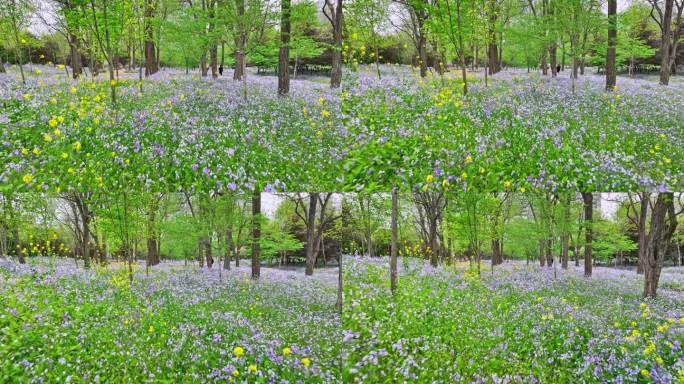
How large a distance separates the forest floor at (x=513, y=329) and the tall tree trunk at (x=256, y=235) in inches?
79.3

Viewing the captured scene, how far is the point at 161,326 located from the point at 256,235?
2.35 metres

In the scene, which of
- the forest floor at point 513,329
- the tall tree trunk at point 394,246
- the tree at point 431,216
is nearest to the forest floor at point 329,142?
the tree at point 431,216

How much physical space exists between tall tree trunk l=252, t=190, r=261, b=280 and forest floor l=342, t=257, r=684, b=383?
201 centimetres

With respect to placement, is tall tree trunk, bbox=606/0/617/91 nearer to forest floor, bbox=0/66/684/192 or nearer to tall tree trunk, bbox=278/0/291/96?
forest floor, bbox=0/66/684/192

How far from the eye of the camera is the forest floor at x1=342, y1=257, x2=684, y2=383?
6.78 metres

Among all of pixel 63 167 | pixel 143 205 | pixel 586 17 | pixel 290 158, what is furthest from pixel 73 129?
pixel 586 17

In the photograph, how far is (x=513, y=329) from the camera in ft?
24.5

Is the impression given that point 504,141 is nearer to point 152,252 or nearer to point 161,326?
point 161,326

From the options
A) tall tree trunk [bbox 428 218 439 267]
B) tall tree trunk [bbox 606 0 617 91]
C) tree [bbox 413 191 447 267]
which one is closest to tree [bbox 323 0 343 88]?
tree [bbox 413 191 447 267]

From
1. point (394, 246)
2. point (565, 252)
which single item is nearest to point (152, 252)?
point (394, 246)

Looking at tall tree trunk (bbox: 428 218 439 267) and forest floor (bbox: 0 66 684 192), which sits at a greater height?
forest floor (bbox: 0 66 684 192)

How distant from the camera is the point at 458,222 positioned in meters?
9.06

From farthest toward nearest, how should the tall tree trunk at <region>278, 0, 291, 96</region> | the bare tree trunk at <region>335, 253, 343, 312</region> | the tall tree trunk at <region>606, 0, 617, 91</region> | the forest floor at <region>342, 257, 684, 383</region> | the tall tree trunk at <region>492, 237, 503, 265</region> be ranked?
the tall tree trunk at <region>606, 0, 617, 91</region>, the tall tree trunk at <region>278, 0, 291, 96</region>, the tall tree trunk at <region>492, 237, 503, 265</region>, the bare tree trunk at <region>335, 253, 343, 312</region>, the forest floor at <region>342, 257, 684, 383</region>

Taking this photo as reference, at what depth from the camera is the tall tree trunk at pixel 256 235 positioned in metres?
8.30
